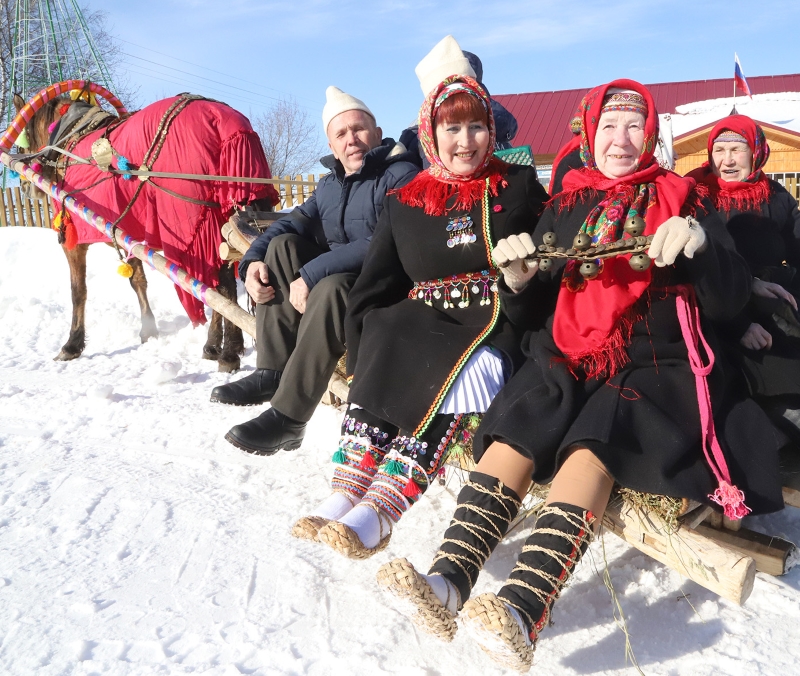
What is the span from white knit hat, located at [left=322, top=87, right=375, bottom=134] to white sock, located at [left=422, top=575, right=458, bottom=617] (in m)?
2.20

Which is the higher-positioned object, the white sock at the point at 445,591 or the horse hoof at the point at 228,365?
the white sock at the point at 445,591

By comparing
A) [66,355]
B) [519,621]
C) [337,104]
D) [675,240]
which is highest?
[337,104]

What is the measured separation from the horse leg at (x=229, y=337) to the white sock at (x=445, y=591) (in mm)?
3806

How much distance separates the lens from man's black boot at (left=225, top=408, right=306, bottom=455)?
2693 mm

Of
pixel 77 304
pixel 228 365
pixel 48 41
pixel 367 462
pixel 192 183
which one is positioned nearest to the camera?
pixel 367 462

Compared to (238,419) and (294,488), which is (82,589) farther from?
(238,419)

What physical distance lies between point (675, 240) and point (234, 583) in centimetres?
177

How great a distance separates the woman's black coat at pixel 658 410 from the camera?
189 cm

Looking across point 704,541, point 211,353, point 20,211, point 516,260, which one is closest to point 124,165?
point 211,353

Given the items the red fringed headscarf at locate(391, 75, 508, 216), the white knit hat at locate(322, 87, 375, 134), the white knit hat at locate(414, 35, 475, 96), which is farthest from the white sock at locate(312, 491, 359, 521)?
the white knit hat at locate(322, 87, 375, 134)

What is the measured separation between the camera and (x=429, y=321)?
2.38 meters

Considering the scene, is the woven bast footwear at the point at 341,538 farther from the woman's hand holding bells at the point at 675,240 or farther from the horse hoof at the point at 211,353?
the horse hoof at the point at 211,353

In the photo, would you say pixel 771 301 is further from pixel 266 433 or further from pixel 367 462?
pixel 266 433

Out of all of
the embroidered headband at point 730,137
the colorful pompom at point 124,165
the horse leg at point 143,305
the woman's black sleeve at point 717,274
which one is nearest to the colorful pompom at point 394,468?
the woman's black sleeve at point 717,274
